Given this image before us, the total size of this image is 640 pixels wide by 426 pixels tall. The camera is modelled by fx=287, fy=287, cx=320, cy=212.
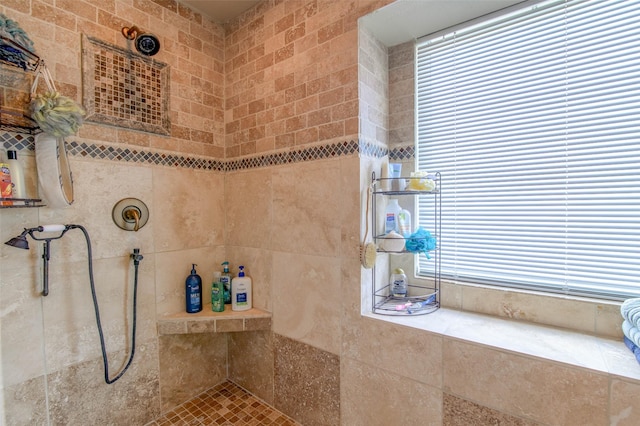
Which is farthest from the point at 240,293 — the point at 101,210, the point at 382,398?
the point at 382,398

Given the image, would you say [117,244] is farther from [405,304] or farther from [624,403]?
[624,403]

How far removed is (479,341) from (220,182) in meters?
1.72

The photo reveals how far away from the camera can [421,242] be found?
4.58 feet

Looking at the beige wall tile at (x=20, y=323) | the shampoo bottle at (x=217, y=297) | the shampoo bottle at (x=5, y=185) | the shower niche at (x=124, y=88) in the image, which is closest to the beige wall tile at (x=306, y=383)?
the shampoo bottle at (x=217, y=297)

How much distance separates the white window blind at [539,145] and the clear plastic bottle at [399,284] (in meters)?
0.13

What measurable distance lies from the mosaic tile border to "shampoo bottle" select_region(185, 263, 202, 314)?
26.7 inches

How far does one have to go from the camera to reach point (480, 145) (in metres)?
1.42

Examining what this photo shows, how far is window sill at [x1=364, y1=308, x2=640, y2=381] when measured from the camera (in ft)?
3.09

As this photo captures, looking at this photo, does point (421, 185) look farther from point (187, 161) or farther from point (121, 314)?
point (121, 314)

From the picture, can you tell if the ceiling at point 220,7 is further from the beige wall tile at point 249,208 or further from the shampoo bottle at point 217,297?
the shampoo bottle at point 217,297

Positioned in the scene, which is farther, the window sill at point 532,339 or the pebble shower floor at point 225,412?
the pebble shower floor at point 225,412

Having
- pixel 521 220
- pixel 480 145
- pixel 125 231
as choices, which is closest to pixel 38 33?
pixel 125 231

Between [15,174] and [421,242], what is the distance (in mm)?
1752

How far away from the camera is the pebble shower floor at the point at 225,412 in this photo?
5.21 feet
